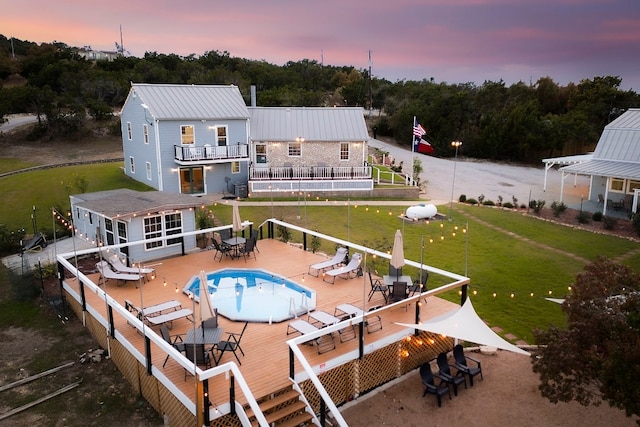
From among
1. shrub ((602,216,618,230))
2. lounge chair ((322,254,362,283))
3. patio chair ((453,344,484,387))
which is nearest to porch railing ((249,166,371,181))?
shrub ((602,216,618,230))

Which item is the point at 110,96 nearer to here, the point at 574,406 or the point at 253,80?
the point at 253,80

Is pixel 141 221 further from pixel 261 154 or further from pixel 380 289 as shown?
pixel 261 154

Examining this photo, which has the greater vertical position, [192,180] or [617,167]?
[617,167]

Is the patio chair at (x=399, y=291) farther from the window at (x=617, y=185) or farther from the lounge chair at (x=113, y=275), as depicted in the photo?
the window at (x=617, y=185)

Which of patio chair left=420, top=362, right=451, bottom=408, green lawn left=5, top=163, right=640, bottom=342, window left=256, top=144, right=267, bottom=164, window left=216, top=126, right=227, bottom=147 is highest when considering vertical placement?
window left=216, top=126, right=227, bottom=147

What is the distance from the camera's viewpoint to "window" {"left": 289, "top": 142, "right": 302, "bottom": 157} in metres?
33.3

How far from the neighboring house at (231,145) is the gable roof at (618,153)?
14.0m

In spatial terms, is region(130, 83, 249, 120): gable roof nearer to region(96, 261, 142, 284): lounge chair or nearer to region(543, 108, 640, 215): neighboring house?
region(96, 261, 142, 284): lounge chair

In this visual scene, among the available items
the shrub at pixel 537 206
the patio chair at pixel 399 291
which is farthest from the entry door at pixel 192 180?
the patio chair at pixel 399 291

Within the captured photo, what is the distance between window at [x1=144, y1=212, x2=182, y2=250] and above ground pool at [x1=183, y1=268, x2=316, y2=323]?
3140mm

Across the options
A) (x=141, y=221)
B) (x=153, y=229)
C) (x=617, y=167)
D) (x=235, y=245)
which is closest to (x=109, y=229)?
(x=141, y=221)

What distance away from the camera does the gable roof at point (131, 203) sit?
1608 cm

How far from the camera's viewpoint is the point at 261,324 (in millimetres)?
11812

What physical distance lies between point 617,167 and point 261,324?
27.1 meters
